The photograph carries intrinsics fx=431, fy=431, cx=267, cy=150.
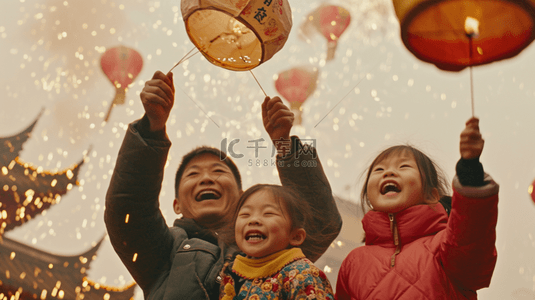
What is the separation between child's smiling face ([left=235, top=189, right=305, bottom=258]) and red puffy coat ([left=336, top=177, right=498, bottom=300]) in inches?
4.7

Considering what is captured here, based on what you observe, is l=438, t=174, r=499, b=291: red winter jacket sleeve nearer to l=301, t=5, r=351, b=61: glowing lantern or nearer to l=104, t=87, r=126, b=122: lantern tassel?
l=301, t=5, r=351, b=61: glowing lantern

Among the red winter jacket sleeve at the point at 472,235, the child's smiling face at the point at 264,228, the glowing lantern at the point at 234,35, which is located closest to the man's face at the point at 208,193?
the child's smiling face at the point at 264,228

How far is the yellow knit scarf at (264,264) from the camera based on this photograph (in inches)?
29.6

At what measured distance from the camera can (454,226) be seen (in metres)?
0.64

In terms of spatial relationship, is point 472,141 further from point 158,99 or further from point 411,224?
point 158,99

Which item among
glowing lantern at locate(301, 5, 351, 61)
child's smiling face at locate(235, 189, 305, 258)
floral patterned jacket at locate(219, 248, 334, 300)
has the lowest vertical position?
floral patterned jacket at locate(219, 248, 334, 300)

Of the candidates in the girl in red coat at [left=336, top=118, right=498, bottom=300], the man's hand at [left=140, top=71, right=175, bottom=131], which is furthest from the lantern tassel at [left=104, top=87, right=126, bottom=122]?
the girl in red coat at [left=336, top=118, right=498, bottom=300]

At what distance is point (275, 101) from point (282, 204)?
0.74 ft

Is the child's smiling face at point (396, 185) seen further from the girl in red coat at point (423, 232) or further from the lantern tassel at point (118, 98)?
the lantern tassel at point (118, 98)

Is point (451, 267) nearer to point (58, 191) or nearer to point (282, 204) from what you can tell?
point (282, 204)

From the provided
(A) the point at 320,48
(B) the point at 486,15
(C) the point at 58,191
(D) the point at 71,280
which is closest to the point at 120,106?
(C) the point at 58,191

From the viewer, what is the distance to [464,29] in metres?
0.68

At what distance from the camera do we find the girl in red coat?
24.5 inches

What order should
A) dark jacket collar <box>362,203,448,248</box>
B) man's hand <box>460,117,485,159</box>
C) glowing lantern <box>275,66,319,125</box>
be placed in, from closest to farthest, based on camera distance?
man's hand <box>460,117,485,159</box> → dark jacket collar <box>362,203,448,248</box> → glowing lantern <box>275,66,319,125</box>
